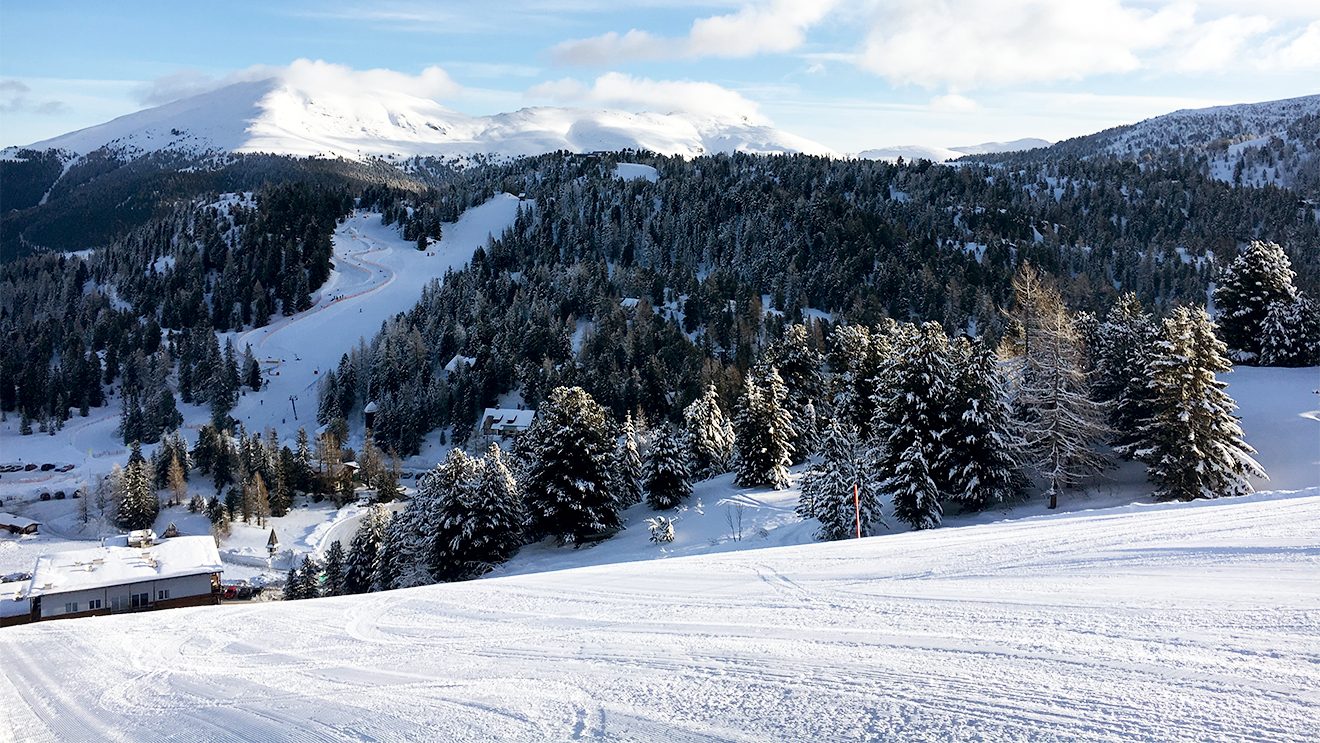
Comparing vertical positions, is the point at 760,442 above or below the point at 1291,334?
below

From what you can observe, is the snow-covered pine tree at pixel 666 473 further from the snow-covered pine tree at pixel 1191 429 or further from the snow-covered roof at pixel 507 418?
the snow-covered roof at pixel 507 418

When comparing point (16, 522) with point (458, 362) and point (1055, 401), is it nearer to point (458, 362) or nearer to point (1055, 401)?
point (458, 362)

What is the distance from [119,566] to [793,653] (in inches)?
1516

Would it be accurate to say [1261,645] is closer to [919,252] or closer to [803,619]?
[803,619]

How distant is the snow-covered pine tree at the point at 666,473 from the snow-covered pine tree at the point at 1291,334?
2701 centimetres

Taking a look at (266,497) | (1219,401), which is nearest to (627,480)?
(1219,401)

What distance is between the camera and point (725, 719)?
5.85 m

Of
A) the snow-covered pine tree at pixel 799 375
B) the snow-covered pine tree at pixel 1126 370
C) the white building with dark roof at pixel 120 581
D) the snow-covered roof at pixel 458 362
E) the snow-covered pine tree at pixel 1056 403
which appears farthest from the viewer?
the snow-covered roof at pixel 458 362

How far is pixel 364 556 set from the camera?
3797cm

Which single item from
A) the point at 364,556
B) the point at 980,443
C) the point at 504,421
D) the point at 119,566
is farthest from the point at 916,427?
the point at 504,421

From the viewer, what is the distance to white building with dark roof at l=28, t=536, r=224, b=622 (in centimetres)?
3194

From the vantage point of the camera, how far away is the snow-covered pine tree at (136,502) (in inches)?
2388

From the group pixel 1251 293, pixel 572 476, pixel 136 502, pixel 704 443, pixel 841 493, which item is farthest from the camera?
pixel 136 502

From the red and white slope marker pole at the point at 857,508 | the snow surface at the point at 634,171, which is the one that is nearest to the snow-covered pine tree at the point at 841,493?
the red and white slope marker pole at the point at 857,508
